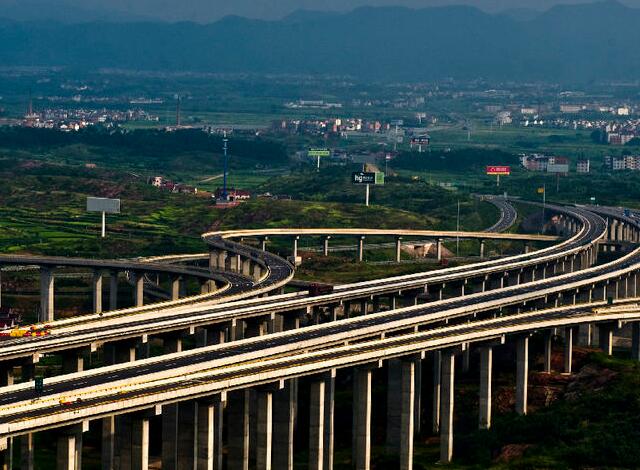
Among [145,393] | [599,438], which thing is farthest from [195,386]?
[599,438]

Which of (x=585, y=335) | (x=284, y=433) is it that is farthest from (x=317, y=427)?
(x=585, y=335)

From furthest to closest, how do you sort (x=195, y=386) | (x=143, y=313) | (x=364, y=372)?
(x=143, y=313), (x=364, y=372), (x=195, y=386)

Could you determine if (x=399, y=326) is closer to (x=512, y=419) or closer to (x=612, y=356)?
(x=512, y=419)

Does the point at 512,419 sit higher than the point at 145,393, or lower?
lower

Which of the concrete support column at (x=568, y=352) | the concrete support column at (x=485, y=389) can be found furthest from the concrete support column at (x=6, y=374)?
the concrete support column at (x=568, y=352)

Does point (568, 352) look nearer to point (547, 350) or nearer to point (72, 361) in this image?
point (547, 350)

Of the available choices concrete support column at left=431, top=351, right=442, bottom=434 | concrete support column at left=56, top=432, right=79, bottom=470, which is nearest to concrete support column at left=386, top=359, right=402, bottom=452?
concrete support column at left=431, top=351, right=442, bottom=434

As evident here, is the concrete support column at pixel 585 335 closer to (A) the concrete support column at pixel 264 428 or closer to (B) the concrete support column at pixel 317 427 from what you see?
(B) the concrete support column at pixel 317 427
